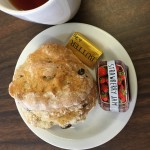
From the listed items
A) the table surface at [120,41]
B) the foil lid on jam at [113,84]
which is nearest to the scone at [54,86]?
the foil lid on jam at [113,84]

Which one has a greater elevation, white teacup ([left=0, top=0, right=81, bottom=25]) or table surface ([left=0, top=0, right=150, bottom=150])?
white teacup ([left=0, top=0, right=81, bottom=25])

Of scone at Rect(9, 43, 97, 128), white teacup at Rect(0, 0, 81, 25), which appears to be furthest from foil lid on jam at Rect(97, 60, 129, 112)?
white teacup at Rect(0, 0, 81, 25)

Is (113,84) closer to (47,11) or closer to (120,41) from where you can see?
(120,41)

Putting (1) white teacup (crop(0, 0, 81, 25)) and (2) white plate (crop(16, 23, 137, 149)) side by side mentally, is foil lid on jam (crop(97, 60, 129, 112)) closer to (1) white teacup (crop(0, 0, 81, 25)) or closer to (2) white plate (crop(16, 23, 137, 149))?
(2) white plate (crop(16, 23, 137, 149))

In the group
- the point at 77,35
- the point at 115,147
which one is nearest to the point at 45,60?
the point at 77,35

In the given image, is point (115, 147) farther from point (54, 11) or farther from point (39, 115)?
point (54, 11)

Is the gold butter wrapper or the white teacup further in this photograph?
the gold butter wrapper
